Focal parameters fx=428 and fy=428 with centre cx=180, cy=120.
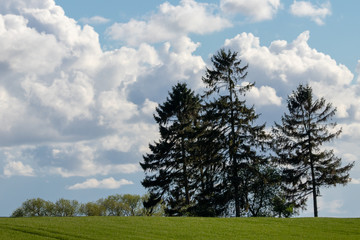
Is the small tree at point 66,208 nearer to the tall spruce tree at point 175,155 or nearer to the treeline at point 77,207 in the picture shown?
the treeline at point 77,207

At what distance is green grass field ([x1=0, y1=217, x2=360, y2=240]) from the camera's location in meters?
23.3

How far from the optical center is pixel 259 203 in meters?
48.3

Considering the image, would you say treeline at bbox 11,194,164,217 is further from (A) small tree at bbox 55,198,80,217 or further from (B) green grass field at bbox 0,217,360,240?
(B) green grass field at bbox 0,217,360,240

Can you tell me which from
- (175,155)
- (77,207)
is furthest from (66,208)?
(175,155)

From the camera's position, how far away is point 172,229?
86.6ft

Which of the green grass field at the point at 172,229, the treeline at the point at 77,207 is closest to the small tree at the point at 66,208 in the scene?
the treeline at the point at 77,207

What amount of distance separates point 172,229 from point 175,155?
23384mm

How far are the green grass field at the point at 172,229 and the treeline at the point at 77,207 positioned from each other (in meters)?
57.5

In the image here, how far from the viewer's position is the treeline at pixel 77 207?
8825 cm

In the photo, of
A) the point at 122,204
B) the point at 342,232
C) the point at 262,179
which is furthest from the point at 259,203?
the point at 122,204

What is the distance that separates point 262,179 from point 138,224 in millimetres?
18737

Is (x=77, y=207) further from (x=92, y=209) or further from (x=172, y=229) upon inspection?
(x=172, y=229)

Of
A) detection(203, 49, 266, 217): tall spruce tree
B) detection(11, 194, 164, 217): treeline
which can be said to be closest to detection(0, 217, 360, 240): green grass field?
detection(203, 49, 266, 217): tall spruce tree

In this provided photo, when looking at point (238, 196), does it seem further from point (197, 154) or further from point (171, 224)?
point (171, 224)
